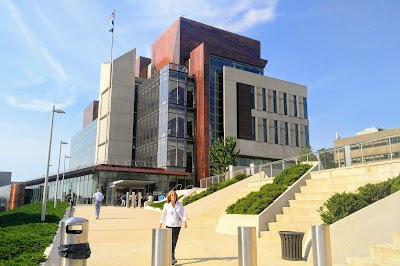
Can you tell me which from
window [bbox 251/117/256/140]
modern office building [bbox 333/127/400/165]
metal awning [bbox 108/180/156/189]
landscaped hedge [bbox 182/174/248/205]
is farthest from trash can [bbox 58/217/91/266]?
window [bbox 251/117/256/140]

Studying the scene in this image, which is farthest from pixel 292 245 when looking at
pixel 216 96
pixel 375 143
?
pixel 216 96

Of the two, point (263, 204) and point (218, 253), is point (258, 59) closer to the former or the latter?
point (263, 204)

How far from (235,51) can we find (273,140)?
1624cm

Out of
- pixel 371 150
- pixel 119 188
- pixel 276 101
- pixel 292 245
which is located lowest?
pixel 292 245

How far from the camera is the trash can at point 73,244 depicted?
477 centimetres

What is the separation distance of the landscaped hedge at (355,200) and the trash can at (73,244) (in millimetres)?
7295

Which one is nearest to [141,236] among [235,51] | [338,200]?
[338,200]

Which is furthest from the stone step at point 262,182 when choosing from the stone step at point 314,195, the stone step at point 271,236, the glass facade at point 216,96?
the glass facade at point 216,96

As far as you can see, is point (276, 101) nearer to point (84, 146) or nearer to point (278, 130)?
point (278, 130)

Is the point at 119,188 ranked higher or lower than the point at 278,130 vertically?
lower

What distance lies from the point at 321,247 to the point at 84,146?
7825cm

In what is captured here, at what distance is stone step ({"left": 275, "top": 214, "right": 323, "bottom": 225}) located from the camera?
12031 mm

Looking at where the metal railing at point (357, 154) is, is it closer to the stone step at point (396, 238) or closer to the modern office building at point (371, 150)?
the modern office building at point (371, 150)

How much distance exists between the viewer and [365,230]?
26.8 feet
